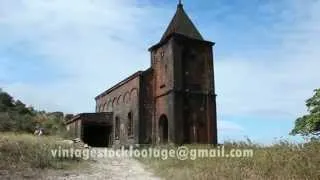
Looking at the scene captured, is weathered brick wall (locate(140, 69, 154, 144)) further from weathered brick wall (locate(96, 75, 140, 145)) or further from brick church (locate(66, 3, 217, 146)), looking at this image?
weathered brick wall (locate(96, 75, 140, 145))

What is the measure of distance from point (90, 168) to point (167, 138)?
14270 mm

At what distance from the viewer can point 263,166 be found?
13.2 m

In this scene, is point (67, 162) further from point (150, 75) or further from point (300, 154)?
point (150, 75)

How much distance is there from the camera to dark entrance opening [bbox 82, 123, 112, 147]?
40.4 metres

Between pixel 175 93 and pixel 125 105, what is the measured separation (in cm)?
768

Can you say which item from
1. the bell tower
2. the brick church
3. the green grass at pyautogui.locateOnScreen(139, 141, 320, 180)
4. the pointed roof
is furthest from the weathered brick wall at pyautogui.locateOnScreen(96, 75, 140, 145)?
the green grass at pyautogui.locateOnScreen(139, 141, 320, 180)

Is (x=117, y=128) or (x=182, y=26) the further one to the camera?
(x=117, y=128)

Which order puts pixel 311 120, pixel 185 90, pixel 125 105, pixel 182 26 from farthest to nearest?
1. pixel 125 105
2. pixel 182 26
3. pixel 185 90
4. pixel 311 120

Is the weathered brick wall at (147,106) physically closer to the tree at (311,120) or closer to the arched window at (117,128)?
the arched window at (117,128)

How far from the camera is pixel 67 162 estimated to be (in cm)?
2000

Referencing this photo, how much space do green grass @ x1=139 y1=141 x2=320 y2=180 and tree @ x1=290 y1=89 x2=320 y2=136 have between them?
43.5 ft

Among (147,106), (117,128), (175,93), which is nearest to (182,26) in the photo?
(175,93)

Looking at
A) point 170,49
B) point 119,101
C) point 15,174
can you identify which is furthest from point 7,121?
point 15,174

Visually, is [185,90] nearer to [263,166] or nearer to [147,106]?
[147,106]
